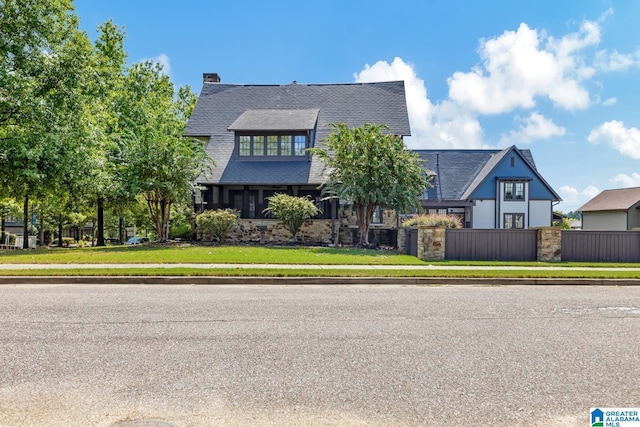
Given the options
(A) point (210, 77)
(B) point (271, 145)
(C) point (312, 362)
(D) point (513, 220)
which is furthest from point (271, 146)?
(C) point (312, 362)

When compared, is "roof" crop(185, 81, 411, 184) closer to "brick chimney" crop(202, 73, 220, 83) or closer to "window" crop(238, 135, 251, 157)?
"window" crop(238, 135, 251, 157)

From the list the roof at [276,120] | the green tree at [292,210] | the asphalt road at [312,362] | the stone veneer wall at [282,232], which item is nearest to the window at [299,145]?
the roof at [276,120]

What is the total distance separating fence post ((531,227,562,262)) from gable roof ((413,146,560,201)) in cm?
1576

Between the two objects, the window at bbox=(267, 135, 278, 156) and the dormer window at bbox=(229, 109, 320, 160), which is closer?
the dormer window at bbox=(229, 109, 320, 160)

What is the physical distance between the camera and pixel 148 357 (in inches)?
212

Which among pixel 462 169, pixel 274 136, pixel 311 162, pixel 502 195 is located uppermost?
pixel 274 136

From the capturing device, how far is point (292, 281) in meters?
11.9

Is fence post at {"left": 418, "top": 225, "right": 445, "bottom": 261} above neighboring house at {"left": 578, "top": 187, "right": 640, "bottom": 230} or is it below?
below

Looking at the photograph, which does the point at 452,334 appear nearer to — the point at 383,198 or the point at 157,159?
the point at 383,198

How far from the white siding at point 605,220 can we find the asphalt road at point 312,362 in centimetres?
3657

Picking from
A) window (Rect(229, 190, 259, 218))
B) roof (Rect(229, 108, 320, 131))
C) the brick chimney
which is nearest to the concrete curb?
window (Rect(229, 190, 259, 218))

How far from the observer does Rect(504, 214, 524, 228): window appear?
34250 mm

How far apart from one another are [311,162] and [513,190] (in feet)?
54.4

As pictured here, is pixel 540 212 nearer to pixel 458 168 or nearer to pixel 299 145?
pixel 458 168
